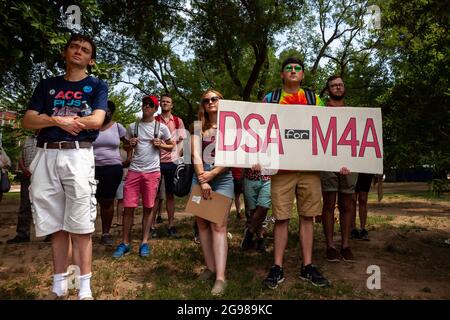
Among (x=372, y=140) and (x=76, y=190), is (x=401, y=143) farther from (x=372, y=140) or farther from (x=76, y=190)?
(x=76, y=190)

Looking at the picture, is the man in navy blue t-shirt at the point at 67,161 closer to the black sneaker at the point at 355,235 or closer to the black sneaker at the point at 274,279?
→ the black sneaker at the point at 274,279

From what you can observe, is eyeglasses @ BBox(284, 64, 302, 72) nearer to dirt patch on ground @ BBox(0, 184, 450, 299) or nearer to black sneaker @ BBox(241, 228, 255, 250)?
dirt patch on ground @ BBox(0, 184, 450, 299)

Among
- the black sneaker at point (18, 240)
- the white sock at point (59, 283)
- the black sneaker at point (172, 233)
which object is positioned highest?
the white sock at point (59, 283)

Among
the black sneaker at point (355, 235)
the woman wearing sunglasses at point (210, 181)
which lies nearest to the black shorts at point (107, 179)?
the woman wearing sunglasses at point (210, 181)

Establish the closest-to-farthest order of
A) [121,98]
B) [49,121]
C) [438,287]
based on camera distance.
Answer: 1. [49,121]
2. [438,287]
3. [121,98]

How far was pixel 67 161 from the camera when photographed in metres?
2.87

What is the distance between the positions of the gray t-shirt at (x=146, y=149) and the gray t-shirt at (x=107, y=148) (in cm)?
21

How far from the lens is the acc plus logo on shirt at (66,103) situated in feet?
9.87

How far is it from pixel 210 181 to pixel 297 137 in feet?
3.23

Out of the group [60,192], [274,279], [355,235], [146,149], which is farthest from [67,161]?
[355,235]

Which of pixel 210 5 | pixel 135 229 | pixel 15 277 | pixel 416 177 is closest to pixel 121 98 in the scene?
pixel 210 5

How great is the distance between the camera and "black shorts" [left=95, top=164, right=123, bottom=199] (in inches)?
194

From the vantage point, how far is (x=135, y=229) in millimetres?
6668

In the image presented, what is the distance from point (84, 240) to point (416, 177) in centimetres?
3347
